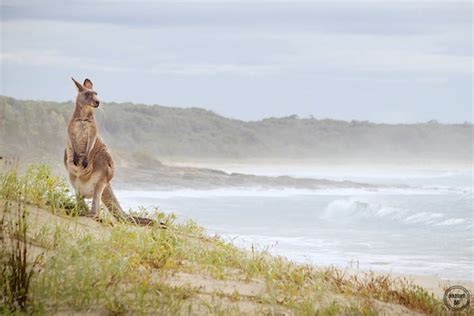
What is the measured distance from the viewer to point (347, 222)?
13.6 meters

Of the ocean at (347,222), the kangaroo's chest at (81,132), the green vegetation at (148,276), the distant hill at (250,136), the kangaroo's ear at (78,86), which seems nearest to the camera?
the green vegetation at (148,276)

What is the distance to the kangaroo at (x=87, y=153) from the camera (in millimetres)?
7328

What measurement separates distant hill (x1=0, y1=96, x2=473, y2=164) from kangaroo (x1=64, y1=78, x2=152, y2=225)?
10.2 meters

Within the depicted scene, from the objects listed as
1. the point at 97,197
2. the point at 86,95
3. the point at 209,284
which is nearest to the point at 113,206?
the point at 97,197

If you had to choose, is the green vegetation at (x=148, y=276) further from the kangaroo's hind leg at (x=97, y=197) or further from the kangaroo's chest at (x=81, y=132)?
the kangaroo's chest at (x=81, y=132)

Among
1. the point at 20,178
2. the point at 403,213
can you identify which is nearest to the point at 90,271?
the point at 20,178

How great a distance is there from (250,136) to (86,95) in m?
17.4

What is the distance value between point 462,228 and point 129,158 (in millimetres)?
7885

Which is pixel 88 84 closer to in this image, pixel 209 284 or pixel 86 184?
pixel 86 184

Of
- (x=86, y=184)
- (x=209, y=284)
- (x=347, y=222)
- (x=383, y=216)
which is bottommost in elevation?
(x=209, y=284)

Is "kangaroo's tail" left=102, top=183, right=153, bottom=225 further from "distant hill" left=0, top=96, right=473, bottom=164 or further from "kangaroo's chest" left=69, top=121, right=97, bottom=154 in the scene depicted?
"distant hill" left=0, top=96, right=473, bottom=164

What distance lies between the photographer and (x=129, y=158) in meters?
19.5

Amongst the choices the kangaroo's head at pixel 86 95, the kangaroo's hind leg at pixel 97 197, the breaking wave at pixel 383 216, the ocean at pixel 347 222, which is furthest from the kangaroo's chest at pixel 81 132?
the breaking wave at pixel 383 216

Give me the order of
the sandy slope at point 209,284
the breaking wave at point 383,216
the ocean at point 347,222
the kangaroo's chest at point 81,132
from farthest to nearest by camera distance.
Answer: the breaking wave at point 383,216, the ocean at point 347,222, the kangaroo's chest at point 81,132, the sandy slope at point 209,284
